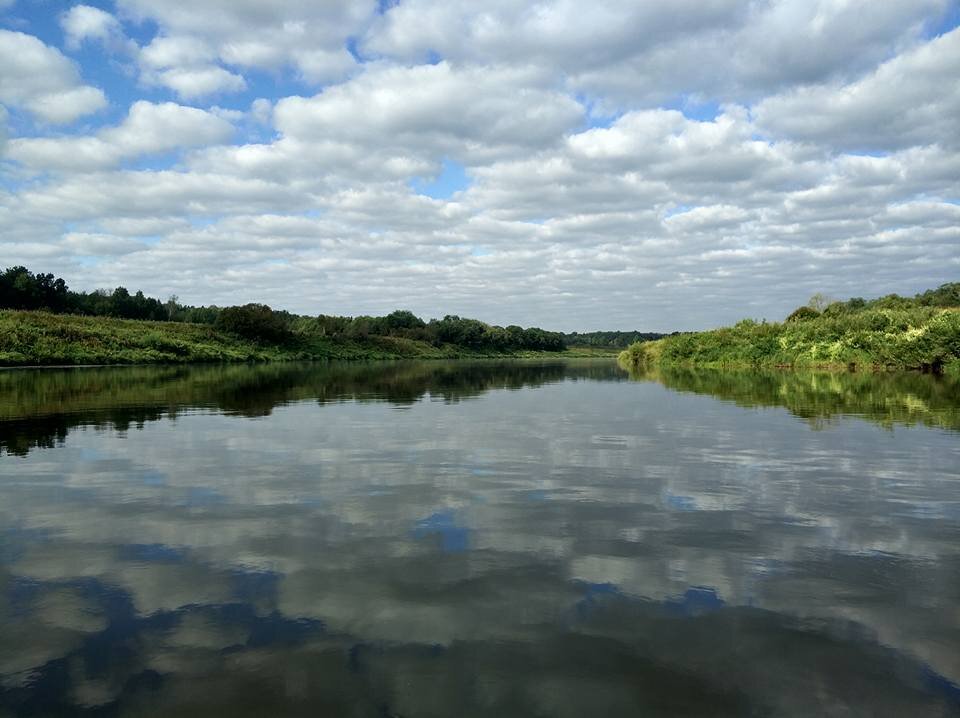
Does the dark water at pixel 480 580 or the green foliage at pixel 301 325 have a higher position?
the green foliage at pixel 301 325

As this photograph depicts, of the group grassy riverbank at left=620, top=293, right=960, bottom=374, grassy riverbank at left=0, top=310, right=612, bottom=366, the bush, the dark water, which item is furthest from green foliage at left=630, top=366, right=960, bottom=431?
the bush

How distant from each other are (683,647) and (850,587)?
2.21 meters

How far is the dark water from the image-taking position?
425cm

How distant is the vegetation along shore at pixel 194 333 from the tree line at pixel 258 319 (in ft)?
0.57

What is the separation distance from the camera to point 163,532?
7816 mm


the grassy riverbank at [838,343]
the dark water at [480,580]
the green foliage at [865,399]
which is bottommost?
the dark water at [480,580]

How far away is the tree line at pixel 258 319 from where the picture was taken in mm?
103750

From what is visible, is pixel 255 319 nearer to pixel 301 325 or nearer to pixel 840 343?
pixel 301 325

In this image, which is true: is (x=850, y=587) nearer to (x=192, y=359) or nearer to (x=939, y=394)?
(x=939, y=394)

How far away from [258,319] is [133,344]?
30.1 meters

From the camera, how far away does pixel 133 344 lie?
7738 centimetres

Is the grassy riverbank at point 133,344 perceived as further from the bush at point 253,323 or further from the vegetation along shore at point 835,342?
the vegetation along shore at point 835,342

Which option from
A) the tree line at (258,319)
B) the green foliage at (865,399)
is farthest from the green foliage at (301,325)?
the green foliage at (865,399)

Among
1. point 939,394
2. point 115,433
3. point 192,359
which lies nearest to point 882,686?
point 115,433
